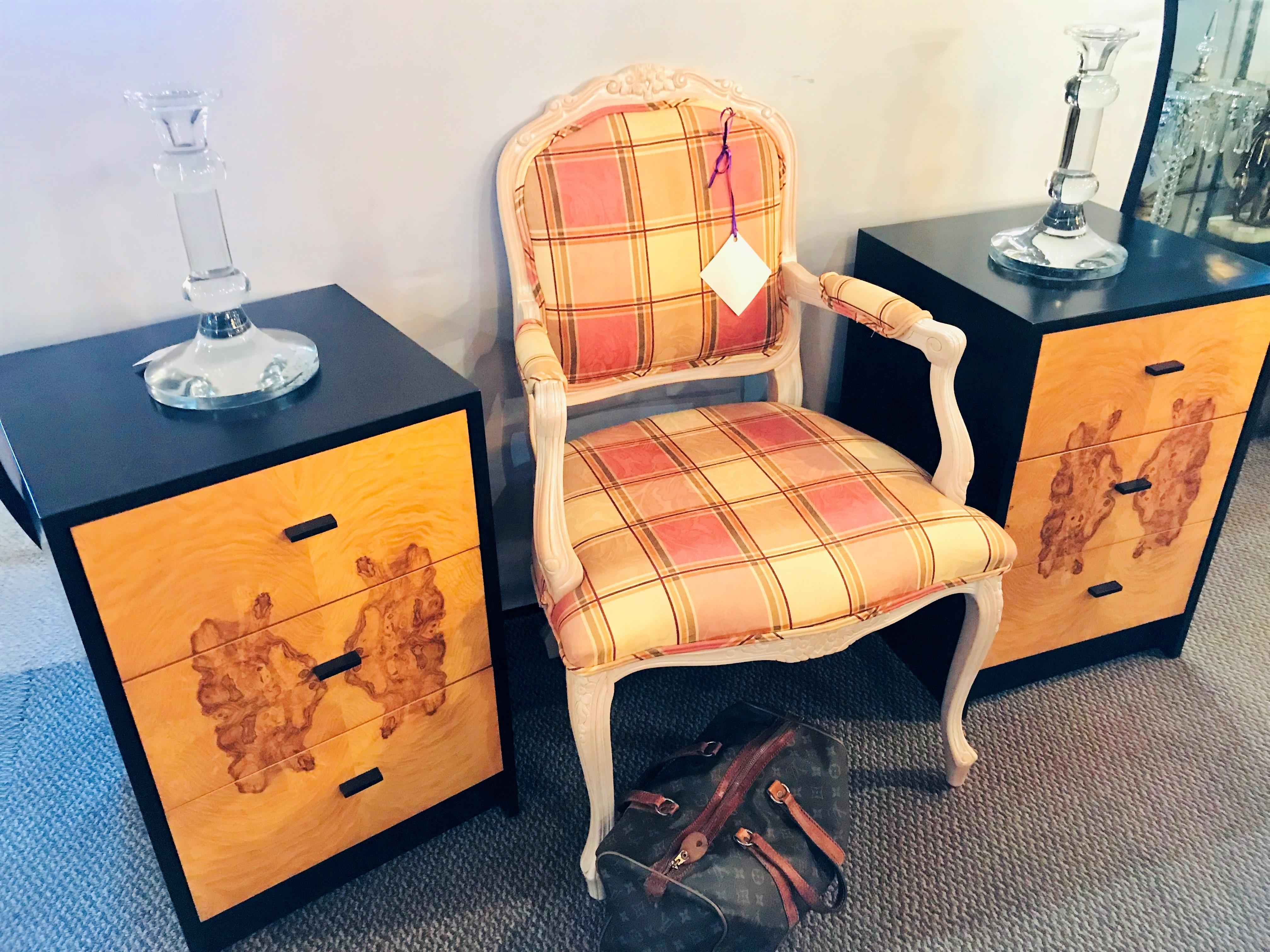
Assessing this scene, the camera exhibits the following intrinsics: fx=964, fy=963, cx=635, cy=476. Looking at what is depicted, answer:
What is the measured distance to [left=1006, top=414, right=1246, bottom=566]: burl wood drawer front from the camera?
1418 millimetres

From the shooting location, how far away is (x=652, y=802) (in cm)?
124

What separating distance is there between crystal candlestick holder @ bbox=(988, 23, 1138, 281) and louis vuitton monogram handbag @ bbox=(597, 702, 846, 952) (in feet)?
2.52

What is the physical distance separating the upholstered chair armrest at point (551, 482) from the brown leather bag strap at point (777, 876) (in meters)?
0.37

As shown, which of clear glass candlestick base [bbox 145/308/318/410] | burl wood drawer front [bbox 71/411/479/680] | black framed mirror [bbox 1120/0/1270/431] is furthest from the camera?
black framed mirror [bbox 1120/0/1270/431]

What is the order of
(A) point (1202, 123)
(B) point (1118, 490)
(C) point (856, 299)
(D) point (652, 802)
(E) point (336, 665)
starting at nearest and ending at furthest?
(E) point (336, 665) < (D) point (652, 802) < (C) point (856, 299) < (B) point (1118, 490) < (A) point (1202, 123)

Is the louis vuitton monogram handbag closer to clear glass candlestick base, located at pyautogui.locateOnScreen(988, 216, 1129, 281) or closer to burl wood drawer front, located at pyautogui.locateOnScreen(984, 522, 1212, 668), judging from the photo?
burl wood drawer front, located at pyautogui.locateOnScreen(984, 522, 1212, 668)

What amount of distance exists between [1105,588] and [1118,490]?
0.61 ft

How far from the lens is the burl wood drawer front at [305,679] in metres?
1.04

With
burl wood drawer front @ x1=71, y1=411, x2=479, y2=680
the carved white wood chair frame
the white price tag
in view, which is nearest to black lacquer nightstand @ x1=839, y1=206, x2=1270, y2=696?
the carved white wood chair frame

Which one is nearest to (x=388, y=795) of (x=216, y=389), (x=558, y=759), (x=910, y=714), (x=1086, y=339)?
(x=558, y=759)

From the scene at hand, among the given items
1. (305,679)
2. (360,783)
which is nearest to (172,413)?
(305,679)

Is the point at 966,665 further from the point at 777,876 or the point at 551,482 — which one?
the point at 551,482

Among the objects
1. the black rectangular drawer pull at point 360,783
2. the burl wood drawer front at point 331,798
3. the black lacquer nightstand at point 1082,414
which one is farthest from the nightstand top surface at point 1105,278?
the black rectangular drawer pull at point 360,783

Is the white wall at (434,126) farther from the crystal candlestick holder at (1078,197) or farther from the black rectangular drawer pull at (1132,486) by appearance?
the black rectangular drawer pull at (1132,486)
